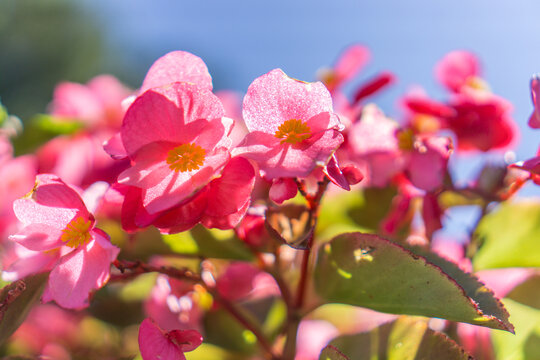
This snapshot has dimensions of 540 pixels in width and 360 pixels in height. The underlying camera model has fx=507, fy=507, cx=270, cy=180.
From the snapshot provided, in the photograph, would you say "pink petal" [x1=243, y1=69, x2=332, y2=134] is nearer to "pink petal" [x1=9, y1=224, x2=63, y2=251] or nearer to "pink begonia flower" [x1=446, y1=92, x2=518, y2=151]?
"pink petal" [x1=9, y1=224, x2=63, y2=251]

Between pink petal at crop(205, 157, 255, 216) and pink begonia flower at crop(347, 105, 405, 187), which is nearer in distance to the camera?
pink petal at crop(205, 157, 255, 216)

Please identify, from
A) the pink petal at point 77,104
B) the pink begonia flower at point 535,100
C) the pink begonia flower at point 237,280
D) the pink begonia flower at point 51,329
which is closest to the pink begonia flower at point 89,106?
the pink petal at point 77,104

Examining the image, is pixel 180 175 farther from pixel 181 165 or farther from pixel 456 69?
pixel 456 69

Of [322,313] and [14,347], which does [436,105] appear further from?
[14,347]

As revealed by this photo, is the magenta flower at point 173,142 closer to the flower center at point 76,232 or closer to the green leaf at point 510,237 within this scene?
the flower center at point 76,232

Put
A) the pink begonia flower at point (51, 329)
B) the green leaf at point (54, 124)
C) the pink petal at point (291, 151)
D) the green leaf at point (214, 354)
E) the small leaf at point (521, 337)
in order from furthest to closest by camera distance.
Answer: the pink begonia flower at point (51, 329), the green leaf at point (54, 124), the green leaf at point (214, 354), the small leaf at point (521, 337), the pink petal at point (291, 151)

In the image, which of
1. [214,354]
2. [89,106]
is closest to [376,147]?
[214,354]

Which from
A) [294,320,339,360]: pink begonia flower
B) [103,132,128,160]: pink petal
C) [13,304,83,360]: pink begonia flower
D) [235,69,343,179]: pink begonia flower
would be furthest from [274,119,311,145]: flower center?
[13,304,83,360]: pink begonia flower
